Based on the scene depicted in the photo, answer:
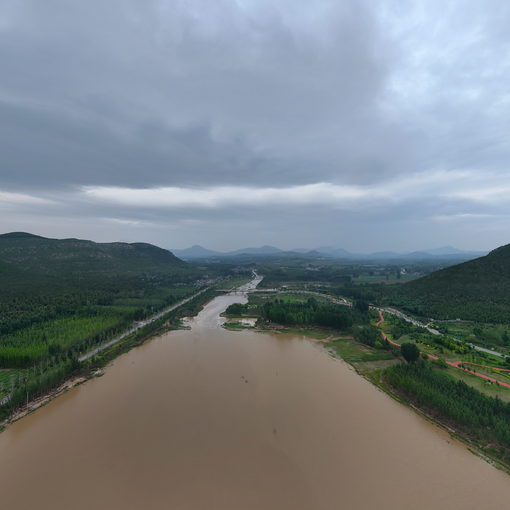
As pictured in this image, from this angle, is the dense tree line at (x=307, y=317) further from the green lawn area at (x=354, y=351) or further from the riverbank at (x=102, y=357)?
the riverbank at (x=102, y=357)

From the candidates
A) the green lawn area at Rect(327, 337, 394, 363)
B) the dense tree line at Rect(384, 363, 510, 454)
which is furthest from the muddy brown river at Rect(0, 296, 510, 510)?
the green lawn area at Rect(327, 337, 394, 363)

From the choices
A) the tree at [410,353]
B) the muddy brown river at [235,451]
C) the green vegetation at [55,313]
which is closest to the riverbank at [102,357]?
the green vegetation at [55,313]

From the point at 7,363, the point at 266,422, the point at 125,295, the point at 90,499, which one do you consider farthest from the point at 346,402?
the point at 125,295

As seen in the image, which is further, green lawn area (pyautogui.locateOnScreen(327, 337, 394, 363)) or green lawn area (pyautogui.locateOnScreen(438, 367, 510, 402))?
green lawn area (pyautogui.locateOnScreen(327, 337, 394, 363))

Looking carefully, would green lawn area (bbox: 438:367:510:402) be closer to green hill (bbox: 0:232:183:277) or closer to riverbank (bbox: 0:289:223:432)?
riverbank (bbox: 0:289:223:432)

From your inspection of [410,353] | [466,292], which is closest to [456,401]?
[410,353]
